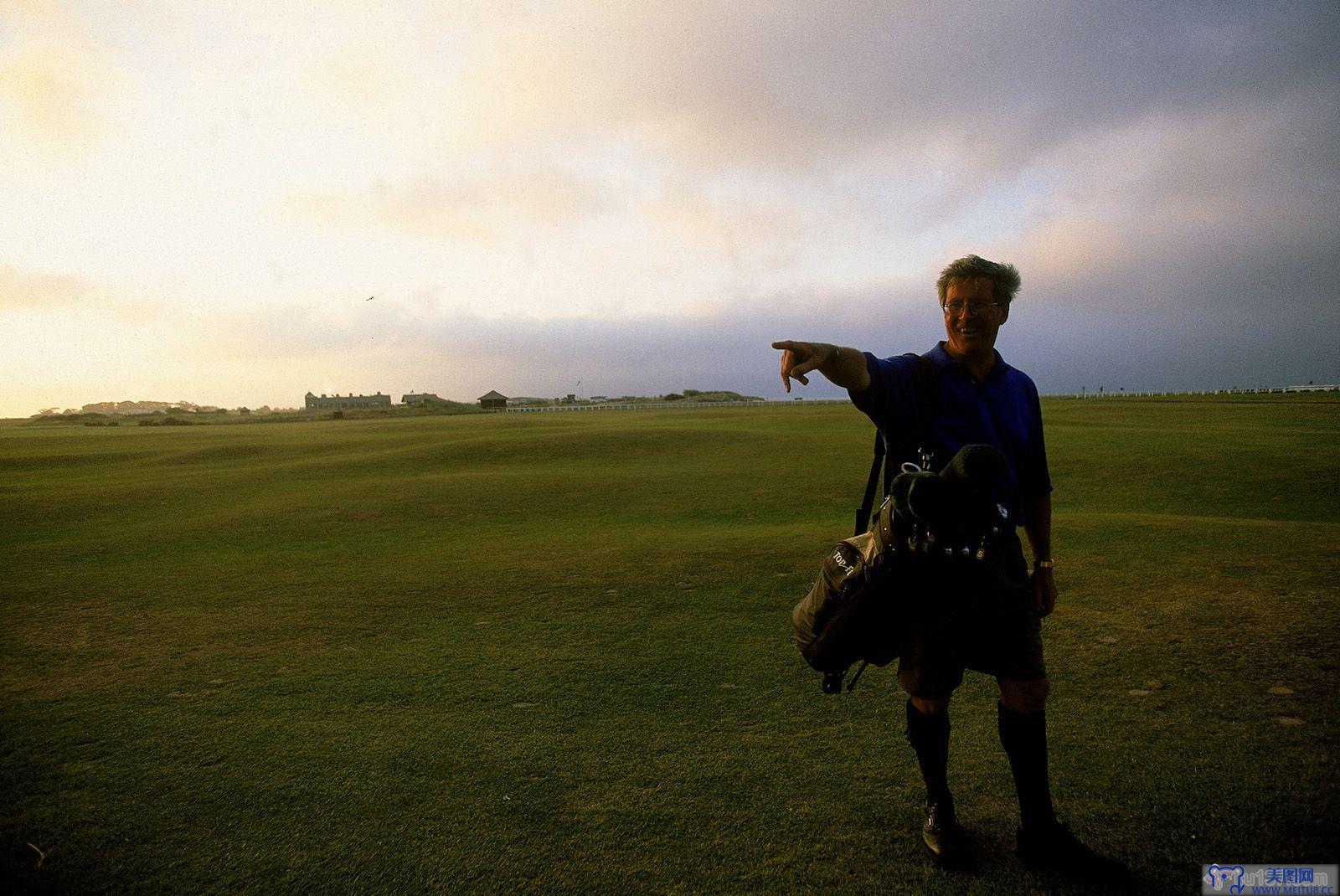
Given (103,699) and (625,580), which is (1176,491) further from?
(103,699)

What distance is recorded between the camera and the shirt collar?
3338 mm

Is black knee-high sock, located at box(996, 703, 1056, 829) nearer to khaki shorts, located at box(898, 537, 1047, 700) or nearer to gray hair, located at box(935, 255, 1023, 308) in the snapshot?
khaki shorts, located at box(898, 537, 1047, 700)

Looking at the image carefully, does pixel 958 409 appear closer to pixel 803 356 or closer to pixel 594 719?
pixel 803 356

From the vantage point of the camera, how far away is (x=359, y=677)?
5547 mm

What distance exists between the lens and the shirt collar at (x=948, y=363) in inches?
131

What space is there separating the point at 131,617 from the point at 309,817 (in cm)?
559

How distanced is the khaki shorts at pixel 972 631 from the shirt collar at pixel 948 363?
2.94 ft

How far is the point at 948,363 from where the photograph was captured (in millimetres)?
3338

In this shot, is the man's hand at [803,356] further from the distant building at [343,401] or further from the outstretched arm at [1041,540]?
the distant building at [343,401]

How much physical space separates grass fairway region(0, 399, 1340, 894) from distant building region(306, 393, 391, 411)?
531 feet

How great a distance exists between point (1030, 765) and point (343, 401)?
17906 centimetres

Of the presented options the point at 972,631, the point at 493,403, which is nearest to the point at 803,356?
the point at 972,631

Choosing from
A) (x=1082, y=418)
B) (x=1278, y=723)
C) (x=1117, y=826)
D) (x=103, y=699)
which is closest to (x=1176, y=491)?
(x=1278, y=723)

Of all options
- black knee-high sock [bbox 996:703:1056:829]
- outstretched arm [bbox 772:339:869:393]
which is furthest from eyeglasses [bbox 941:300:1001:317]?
black knee-high sock [bbox 996:703:1056:829]
